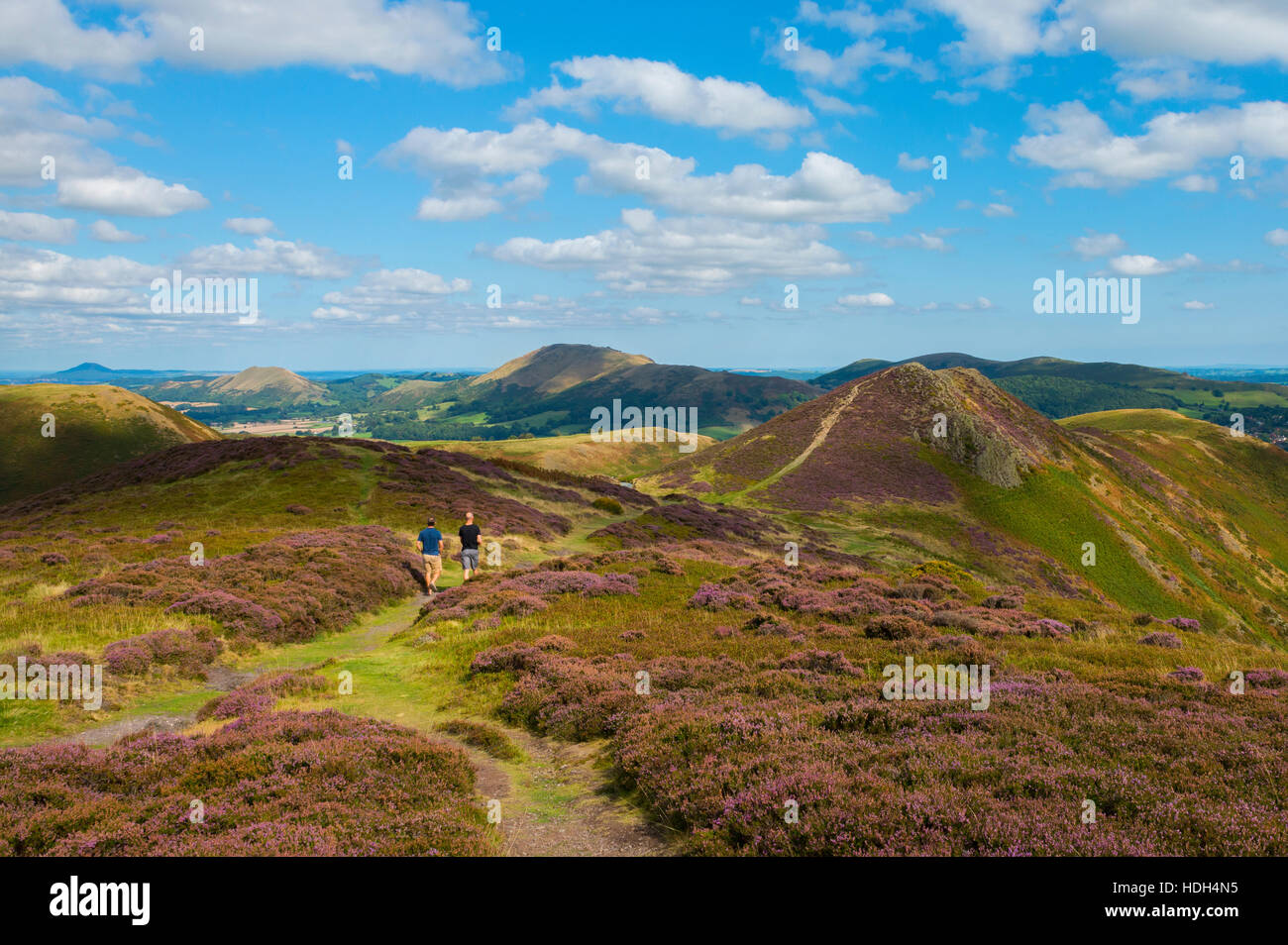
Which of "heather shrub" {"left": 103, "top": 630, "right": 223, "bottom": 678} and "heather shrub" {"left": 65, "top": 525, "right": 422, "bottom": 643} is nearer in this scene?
"heather shrub" {"left": 103, "top": 630, "right": 223, "bottom": 678}

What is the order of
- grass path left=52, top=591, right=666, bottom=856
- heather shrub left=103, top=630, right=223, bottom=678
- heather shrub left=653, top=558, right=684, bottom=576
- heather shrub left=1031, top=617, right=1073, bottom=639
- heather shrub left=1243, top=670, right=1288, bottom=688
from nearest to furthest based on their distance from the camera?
1. grass path left=52, top=591, right=666, bottom=856
2. heather shrub left=1243, top=670, right=1288, bottom=688
3. heather shrub left=103, top=630, right=223, bottom=678
4. heather shrub left=1031, top=617, right=1073, bottom=639
5. heather shrub left=653, top=558, right=684, bottom=576

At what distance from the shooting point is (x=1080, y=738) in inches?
420

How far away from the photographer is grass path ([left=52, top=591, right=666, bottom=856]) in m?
9.65

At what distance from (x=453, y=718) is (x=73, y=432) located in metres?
183

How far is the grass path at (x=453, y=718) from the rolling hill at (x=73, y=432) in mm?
139002

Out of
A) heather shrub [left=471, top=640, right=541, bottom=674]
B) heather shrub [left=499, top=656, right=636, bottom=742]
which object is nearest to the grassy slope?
heather shrub [left=471, top=640, right=541, bottom=674]

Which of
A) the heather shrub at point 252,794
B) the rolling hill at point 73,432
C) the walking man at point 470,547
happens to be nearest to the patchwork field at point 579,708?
the heather shrub at point 252,794

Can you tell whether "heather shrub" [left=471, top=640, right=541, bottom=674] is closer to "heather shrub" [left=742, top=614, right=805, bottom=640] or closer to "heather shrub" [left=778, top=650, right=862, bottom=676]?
"heather shrub" [left=778, top=650, right=862, bottom=676]

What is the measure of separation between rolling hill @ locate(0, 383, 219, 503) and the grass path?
456 feet

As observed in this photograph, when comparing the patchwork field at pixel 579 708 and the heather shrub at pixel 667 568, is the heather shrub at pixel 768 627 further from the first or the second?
the heather shrub at pixel 667 568
